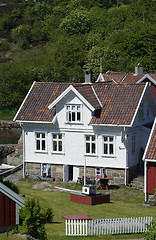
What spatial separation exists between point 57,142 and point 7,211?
691 inches

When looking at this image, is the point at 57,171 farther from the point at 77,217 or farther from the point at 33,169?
the point at 77,217

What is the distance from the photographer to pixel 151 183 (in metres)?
34.8

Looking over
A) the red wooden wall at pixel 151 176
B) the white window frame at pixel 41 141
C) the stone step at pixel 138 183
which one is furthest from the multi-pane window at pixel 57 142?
the red wooden wall at pixel 151 176

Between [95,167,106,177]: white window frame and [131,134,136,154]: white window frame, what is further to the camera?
[131,134,136,154]: white window frame

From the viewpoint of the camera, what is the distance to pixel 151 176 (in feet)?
114

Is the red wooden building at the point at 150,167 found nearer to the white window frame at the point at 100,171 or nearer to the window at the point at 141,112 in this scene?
the white window frame at the point at 100,171

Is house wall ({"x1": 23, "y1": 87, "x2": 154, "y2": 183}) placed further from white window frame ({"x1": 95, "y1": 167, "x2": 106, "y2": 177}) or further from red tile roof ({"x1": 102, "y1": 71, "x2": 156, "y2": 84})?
red tile roof ({"x1": 102, "y1": 71, "x2": 156, "y2": 84})

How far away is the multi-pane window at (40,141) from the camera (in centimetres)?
4294

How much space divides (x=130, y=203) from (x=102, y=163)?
591cm

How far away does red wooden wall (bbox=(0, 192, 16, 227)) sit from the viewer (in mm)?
24922

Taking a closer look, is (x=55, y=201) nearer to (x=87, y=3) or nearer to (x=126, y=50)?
(x=126, y=50)

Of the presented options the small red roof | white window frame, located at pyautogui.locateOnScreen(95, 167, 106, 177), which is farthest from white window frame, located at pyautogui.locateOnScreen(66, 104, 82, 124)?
the small red roof

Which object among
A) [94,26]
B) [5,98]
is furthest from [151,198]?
[94,26]

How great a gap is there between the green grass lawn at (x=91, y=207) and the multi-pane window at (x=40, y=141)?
3.86 metres
